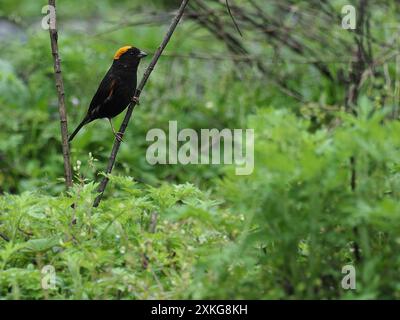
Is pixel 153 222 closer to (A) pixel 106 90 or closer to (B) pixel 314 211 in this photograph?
(B) pixel 314 211

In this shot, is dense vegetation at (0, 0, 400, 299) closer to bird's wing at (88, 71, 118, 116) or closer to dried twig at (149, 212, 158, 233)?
dried twig at (149, 212, 158, 233)


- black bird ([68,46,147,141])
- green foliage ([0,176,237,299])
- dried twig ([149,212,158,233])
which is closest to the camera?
green foliage ([0,176,237,299])

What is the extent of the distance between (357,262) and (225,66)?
16.1 feet

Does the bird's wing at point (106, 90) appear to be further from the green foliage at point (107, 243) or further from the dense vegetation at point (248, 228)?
the green foliage at point (107, 243)

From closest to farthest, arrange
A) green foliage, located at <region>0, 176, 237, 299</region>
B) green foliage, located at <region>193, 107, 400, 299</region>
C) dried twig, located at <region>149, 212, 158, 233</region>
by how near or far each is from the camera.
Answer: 1. green foliage, located at <region>193, 107, 400, 299</region>
2. green foliage, located at <region>0, 176, 237, 299</region>
3. dried twig, located at <region>149, 212, 158, 233</region>

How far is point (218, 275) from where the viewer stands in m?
3.14

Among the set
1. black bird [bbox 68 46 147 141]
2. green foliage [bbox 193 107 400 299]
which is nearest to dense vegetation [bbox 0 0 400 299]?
green foliage [bbox 193 107 400 299]

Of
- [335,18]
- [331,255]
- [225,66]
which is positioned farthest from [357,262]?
[225,66]

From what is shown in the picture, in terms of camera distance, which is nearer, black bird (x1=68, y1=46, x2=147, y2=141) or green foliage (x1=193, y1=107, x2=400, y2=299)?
green foliage (x1=193, y1=107, x2=400, y2=299)

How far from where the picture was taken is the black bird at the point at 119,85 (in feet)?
17.8

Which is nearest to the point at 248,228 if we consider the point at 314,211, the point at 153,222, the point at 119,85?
the point at 314,211

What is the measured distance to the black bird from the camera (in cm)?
543

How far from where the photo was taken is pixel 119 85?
17.9 feet
